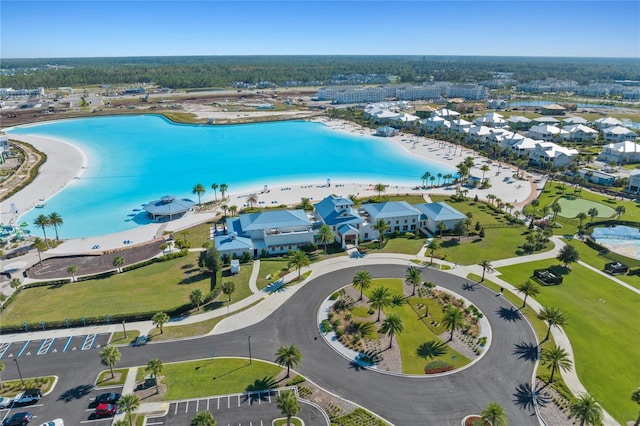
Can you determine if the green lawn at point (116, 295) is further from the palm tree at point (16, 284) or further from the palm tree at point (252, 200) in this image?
the palm tree at point (252, 200)

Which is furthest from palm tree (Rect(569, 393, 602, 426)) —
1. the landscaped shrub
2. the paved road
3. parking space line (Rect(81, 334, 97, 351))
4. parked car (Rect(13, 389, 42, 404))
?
parking space line (Rect(81, 334, 97, 351))

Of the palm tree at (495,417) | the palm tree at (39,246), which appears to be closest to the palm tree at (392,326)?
the palm tree at (495,417)

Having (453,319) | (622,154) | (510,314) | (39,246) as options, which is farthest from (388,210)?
(622,154)

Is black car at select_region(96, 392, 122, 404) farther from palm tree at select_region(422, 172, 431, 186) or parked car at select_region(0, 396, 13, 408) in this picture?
palm tree at select_region(422, 172, 431, 186)

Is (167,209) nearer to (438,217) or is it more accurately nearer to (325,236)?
(325,236)

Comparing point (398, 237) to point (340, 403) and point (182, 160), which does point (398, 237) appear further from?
point (182, 160)

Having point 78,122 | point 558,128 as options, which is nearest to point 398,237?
point 558,128
